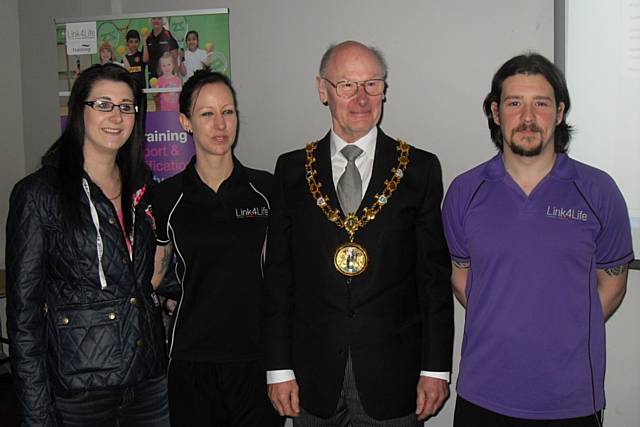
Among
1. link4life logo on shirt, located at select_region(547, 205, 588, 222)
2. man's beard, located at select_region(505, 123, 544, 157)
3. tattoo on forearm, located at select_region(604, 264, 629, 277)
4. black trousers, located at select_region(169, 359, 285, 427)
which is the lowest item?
black trousers, located at select_region(169, 359, 285, 427)

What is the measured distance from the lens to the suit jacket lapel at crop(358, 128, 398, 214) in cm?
195

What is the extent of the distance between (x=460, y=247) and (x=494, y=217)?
0.21 meters

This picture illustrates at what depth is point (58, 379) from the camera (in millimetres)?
1855

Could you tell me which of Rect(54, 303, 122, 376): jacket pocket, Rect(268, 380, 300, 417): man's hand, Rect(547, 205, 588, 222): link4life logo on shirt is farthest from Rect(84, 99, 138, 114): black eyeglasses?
Rect(547, 205, 588, 222): link4life logo on shirt

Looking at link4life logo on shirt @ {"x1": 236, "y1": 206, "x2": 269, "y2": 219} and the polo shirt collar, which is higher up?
the polo shirt collar

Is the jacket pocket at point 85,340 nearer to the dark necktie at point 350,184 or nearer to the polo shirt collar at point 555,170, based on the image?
the dark necktie at point 350,184

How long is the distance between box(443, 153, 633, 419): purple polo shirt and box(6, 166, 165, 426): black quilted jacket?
1056mm

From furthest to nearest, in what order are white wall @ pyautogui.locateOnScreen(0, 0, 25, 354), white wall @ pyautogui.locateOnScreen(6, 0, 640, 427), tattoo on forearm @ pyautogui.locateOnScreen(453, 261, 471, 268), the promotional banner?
white wall @ pyautogui.locateOnScreen(0, 0, 25, 354)
the promotional banner
white wall @ pyautogui.locateOnScreen(6, 0, 640, 427)
tattoo on forearm @ pyautogui.locateOnScreen(453, 261, 471, 268)

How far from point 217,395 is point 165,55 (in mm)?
1776

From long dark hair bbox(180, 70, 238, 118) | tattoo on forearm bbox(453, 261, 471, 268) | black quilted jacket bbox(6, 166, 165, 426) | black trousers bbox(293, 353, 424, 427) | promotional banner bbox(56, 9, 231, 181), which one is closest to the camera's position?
black quilted jacket bbox(6, 166, 165, 426)

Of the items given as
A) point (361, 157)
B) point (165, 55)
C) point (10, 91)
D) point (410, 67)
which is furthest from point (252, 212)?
point (10, 91)

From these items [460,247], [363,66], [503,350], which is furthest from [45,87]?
[503,350]

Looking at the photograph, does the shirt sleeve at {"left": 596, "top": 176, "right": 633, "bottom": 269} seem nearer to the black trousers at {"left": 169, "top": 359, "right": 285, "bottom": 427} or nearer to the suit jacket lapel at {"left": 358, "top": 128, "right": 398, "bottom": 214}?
the suit jacket lapel at {"left": 358, "top": 128, "right": 398, "bottom": 214}

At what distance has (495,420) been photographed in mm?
1877
